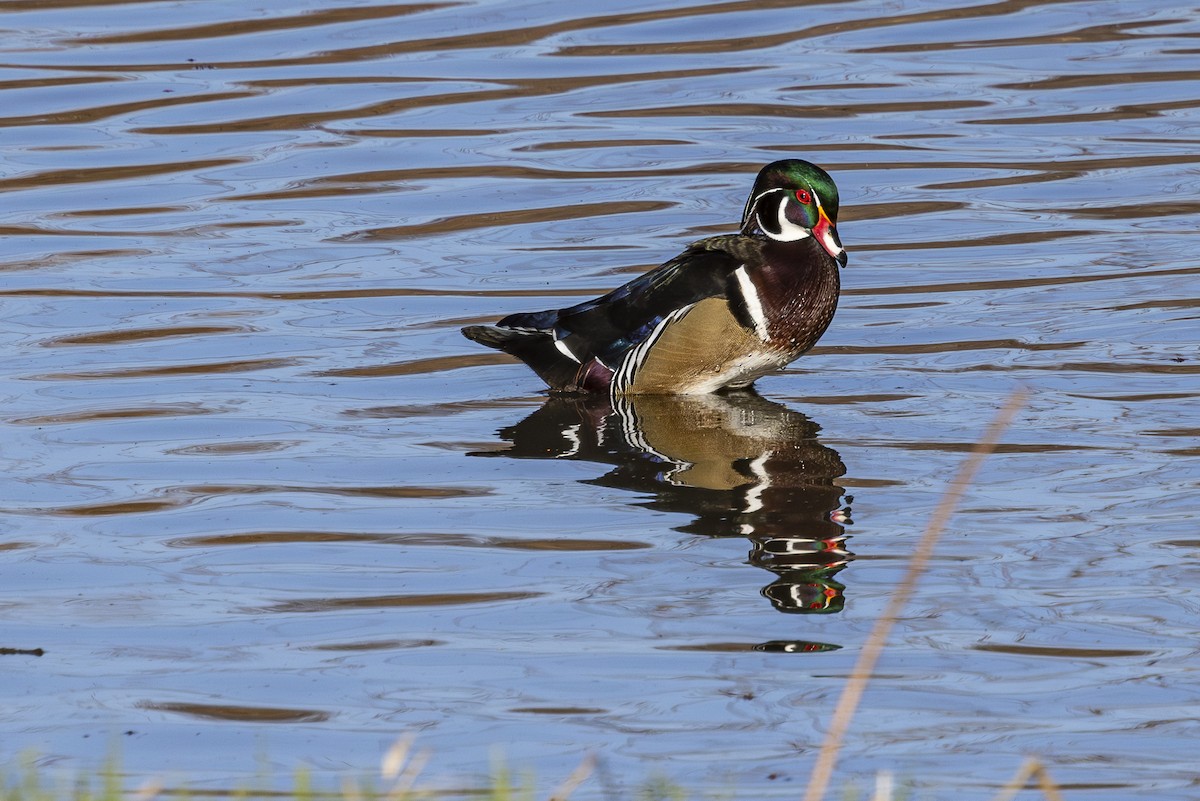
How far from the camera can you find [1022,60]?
1406cm

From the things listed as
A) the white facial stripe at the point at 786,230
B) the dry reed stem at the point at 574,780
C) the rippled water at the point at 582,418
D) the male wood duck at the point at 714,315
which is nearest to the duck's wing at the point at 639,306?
the male wood duck at the point at 714,315

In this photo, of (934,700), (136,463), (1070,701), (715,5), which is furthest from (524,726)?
(715,5)

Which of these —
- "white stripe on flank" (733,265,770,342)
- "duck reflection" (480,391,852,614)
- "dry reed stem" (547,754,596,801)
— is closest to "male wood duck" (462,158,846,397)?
"white stripe on flank" (733,265,770,342)

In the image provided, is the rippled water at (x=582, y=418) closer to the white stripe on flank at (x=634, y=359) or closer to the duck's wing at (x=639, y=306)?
the white stripe on flank at (x=634, y=359)

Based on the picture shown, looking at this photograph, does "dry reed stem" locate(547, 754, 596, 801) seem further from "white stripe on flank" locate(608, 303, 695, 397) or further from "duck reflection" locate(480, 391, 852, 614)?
"white stripe on flank" locate(608, 303, 695, 397)

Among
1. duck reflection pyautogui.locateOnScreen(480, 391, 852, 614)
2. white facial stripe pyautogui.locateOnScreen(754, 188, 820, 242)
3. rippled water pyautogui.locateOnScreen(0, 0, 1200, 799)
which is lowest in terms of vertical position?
duck reflection pyautogui.locateOnScreen(480, 391, 852, 614)

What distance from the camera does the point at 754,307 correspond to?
320 inches

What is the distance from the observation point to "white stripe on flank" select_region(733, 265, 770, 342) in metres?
8.12

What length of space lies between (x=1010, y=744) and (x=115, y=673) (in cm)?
235

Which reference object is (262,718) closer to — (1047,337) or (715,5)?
(1047,337)

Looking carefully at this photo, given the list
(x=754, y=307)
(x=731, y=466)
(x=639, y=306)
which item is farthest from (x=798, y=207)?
(x=731, y=466)

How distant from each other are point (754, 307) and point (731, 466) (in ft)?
3.40

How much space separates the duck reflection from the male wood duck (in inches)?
5.4

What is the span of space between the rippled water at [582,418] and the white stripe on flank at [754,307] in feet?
1.01
